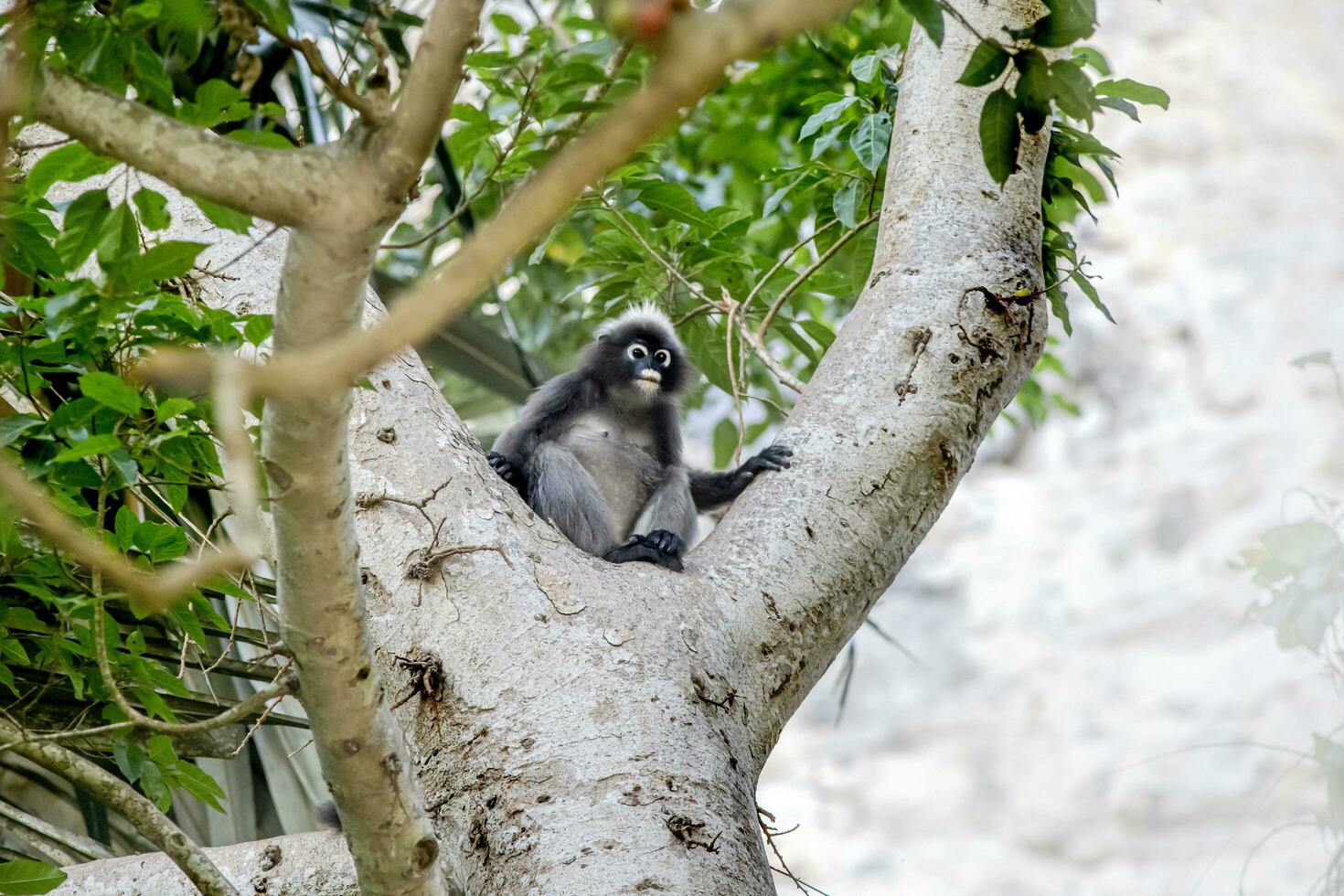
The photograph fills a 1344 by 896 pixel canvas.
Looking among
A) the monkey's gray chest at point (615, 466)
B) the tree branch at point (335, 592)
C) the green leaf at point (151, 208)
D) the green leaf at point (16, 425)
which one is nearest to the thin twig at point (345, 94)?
the tree branch at point (335, 592)

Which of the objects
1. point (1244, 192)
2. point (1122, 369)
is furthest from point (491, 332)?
point (1244, 192)

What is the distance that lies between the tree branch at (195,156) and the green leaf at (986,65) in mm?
802

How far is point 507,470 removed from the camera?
11.6 feet

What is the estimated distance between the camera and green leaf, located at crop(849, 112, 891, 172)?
260cm

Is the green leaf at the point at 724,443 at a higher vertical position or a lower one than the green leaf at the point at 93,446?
higher

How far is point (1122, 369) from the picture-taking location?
1725cm

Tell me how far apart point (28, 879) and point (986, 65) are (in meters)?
1.60

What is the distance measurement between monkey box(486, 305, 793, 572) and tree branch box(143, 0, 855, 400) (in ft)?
7.35

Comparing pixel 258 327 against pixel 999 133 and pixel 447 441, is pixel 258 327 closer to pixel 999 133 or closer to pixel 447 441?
pixel 447 441

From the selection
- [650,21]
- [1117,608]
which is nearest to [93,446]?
[650,21]

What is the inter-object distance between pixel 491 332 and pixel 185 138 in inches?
106

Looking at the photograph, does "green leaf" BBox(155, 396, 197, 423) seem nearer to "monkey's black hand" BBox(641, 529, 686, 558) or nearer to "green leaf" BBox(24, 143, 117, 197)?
"green leaf" BBox(24, 143, 117, 197)

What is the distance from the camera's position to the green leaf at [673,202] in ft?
9.04

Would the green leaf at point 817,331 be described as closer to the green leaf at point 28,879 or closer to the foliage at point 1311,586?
the foliage at point 1311,586
